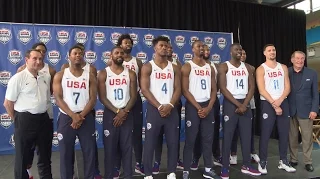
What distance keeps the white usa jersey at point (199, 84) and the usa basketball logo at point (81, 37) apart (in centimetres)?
268

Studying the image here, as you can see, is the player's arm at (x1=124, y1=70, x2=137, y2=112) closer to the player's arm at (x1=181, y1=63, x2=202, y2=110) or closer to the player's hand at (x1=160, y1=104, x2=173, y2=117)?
the player's hand at (x1=160, y1=104, x2=173, y2=117)

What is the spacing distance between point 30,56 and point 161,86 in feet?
4.49

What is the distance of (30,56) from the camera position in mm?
2969

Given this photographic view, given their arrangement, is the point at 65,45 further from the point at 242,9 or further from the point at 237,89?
the point at 242,9

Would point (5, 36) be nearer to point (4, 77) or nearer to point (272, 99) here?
point (4, 77)

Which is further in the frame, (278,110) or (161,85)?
(278,110)

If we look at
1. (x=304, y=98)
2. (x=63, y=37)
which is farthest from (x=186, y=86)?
(x=63, y=37)

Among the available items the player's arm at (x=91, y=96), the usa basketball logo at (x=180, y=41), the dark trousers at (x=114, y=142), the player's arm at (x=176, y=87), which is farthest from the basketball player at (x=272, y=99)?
the usa basketball logo at (x=180, y=41)

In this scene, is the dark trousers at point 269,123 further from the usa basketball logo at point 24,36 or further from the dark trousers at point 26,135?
the usa basketball logo at point 24,36

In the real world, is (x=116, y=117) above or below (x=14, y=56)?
below

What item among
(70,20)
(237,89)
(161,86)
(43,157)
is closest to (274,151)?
(237,89)

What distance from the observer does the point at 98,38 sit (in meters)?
5.39

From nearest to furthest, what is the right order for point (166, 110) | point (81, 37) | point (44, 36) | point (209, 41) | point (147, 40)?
point (166, 110) → point (44, 36) → point (81, 37) → point (147, 40) → point (209, 41)

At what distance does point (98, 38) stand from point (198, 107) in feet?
9.40
